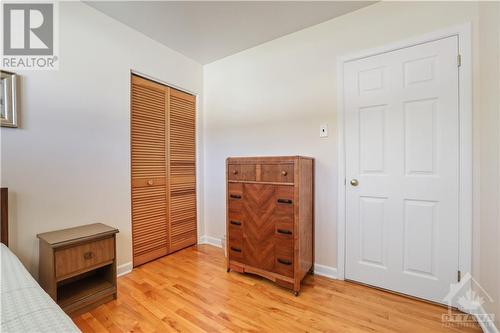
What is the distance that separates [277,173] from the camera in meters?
1.92

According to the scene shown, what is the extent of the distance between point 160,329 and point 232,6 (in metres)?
2.50

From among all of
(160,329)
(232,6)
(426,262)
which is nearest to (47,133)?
(160,329)

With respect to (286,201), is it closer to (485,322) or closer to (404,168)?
(404,168)

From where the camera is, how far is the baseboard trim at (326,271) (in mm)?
2102

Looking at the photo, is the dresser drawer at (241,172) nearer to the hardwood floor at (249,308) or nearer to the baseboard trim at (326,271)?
the hardwood floor at (249,308)

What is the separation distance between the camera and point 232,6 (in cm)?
196

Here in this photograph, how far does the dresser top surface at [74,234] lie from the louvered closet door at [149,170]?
50 cm

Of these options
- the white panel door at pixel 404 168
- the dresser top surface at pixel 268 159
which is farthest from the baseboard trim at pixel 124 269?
the white panel door at pixel 404 168

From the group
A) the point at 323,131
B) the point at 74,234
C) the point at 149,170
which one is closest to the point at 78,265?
the point at 74,234

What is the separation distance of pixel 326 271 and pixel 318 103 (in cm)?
158

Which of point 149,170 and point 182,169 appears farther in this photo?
point 182,169

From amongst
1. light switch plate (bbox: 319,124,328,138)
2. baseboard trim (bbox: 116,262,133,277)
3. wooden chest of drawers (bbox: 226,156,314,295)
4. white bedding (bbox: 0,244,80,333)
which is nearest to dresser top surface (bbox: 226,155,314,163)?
wooden chest of drawers (bbox: 226,156,314,295)

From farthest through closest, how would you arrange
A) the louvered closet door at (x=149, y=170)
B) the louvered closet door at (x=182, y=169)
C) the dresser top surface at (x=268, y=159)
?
the louvered closet door at (x=182, y=169)
the louvered closet door at (x=149, y=170)
the dresser top surface at (x=268, y=159)

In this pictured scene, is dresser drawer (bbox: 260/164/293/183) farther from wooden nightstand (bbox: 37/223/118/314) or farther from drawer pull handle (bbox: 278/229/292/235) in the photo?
wooden nightstand (bbox: 37/223/118/314)
